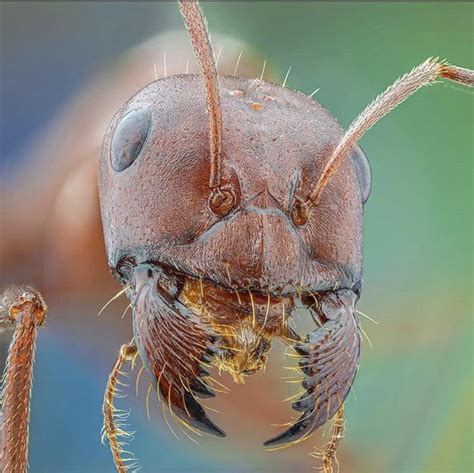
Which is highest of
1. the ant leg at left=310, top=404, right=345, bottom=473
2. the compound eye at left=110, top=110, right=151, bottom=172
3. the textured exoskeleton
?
the compound eye at left=110, top=110, right=151, bottom=172

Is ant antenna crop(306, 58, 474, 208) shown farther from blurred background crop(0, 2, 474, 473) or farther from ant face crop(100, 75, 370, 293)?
blurred background crop(0, 2, 474, 473)

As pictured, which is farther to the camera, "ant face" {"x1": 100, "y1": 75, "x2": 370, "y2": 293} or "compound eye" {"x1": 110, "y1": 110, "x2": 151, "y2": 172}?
"compound eye" {"x1": 110, "y1": 110, "x2": 151, "y2": 172}

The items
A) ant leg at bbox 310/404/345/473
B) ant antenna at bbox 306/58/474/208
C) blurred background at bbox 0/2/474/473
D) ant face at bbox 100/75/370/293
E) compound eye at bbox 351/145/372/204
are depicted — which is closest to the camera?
ant face at bbox 100/75/370/293

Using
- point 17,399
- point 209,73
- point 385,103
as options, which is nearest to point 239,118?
point 209,73

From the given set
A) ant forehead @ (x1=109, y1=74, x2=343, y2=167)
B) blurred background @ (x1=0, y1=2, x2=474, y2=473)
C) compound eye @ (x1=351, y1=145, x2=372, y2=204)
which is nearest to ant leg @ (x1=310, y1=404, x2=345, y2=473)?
blurred background @ (x1=0, y1=2, x2=474, y2=473)

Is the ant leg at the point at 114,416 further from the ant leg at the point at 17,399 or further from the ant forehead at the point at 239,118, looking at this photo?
the ant forehead at the point at 239,118

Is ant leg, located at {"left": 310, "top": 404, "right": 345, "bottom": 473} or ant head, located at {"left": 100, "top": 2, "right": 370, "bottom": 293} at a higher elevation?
ant head, located at {"left": 100, "top": 2, "right": 370, "bottom": 293}

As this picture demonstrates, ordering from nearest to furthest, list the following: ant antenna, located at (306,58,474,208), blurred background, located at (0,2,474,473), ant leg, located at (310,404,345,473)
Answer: ant antenna, located at (306,58,474,208)
ant leg, located at (310,404,345,473)
blurred background, located at (0,2,474,473)

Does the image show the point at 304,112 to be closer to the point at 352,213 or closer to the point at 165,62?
the point at 352,213

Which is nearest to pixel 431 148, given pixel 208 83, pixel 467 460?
pixel 467 460
